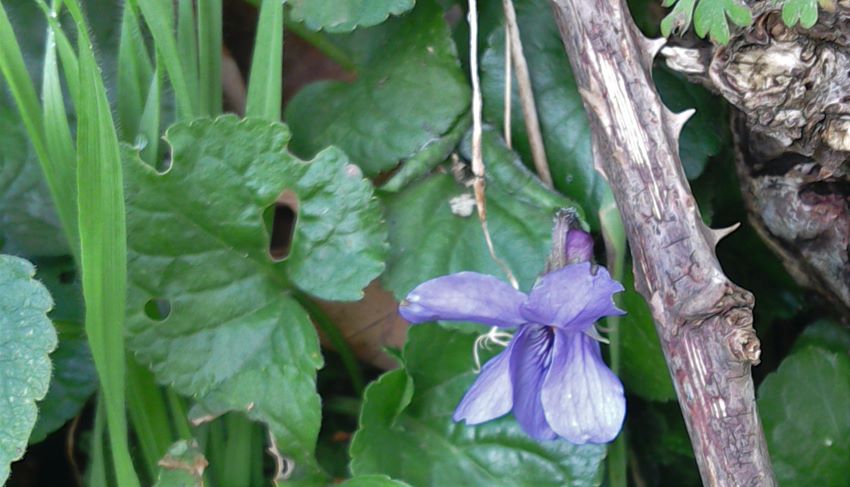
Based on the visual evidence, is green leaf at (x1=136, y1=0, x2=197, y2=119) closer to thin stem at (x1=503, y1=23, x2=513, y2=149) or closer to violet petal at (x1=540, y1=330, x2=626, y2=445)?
thin stem at (x1=503, y1=23, x2=513, y2=149)

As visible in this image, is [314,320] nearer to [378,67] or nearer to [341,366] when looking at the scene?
[341,366]

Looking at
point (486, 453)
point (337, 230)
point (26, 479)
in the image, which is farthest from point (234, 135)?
point (26, 479)

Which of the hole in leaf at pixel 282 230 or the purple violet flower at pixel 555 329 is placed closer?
the purple violet flower at pixel 555 329

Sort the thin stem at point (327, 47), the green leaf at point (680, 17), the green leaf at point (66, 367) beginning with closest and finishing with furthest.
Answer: the green leaf at point (680, 17) < the green leaf at point (66, 367) < the thin stem at point (327, 47)

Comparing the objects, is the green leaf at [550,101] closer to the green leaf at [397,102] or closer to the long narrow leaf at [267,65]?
the green leaf at [397,102]

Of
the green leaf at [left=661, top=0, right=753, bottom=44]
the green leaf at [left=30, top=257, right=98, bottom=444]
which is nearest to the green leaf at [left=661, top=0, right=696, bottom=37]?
the green leaf at [left=661, top=0, right=753, bottom=44]

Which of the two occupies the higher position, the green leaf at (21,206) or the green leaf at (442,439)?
the green leaf at (21,206)

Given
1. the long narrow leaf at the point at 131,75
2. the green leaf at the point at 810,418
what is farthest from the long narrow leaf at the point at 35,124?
the green leaf at the point at 810,418

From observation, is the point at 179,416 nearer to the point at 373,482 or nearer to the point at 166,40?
the point at 373,482

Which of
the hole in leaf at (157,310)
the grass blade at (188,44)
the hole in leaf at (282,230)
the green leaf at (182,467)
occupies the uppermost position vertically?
the grass blade at (188,44)
